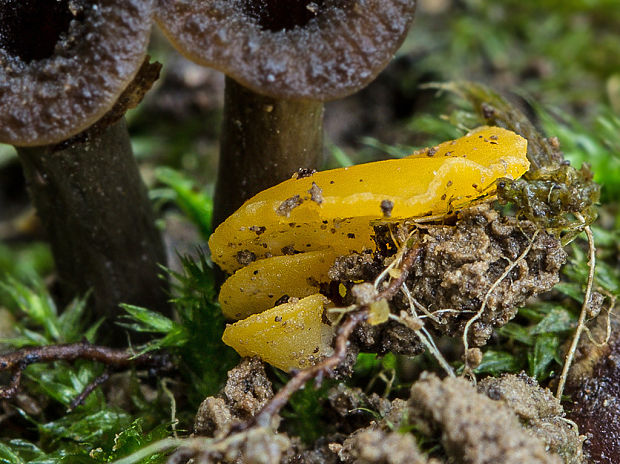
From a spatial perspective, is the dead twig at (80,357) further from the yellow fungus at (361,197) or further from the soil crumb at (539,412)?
the soil crumb at (539,412)

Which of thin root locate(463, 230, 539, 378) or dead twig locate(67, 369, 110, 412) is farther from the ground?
thin root locate(463, 230, 539, 378)

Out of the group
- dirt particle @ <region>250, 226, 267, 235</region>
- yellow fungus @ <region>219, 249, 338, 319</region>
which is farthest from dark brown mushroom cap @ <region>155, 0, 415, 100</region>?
yellow fungus @ <region>219, 249, 338, 319</region>

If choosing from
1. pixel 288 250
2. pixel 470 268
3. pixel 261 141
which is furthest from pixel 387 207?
pixel 261 141

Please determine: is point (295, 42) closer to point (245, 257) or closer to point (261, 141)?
point (261, 141)

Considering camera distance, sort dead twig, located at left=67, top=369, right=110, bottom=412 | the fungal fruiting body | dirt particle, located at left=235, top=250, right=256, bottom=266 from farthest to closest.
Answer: dead twig, located at left=67, top=369, right=110, bottom=412 < dirt particle, located at left=235, top=250, right=256, bottom=266 < the fungal fruiting body

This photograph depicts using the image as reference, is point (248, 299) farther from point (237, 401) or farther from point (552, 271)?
point (552, 271)

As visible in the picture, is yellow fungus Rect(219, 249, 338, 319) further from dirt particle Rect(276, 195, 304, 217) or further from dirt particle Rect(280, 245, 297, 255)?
dirt particle Rect(276, 195, 304, 217)

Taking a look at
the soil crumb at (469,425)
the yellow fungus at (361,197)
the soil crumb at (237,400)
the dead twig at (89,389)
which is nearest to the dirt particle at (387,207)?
the yellow fungus at (361,197)
